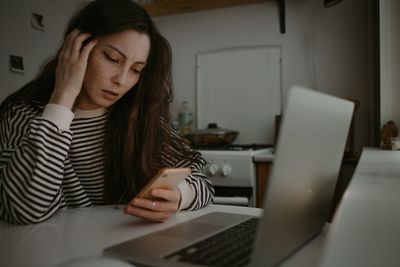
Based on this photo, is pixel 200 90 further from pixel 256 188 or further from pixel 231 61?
pixel 256 188

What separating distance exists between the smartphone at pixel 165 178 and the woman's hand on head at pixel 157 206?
0.01 meters

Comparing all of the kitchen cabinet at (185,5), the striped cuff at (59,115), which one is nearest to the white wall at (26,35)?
the kitchen cabinet at (185,5)

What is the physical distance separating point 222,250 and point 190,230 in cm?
15

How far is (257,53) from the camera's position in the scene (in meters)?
2.47

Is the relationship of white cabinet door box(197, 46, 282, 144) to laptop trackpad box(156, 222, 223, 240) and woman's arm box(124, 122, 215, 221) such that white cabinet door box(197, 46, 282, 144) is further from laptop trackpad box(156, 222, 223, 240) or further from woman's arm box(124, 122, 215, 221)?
laptop trackpad box(156, 222, 223, 240)

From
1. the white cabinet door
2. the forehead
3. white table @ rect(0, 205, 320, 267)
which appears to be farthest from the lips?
the white cabinet door

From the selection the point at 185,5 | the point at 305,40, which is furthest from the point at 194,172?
the point at 185,5

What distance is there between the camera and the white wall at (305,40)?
2250mm

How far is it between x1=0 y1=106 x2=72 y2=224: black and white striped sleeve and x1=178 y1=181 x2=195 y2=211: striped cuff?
267 millimetres

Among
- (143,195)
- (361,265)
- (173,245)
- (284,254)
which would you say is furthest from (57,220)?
(361,265)

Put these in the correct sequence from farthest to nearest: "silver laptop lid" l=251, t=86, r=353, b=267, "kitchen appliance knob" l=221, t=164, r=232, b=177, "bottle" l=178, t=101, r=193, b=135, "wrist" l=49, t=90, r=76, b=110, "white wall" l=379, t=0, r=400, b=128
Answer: "bottle" l=178, t=101, r=193, b=135 < "kitchen appliance knob" l=221, t=164, r=232, b=177 < "white wall" l=379, t=0, r=400, b=128 < "wrist" l=49, t=90, r=76, b=110 < "silver laptop lid" l=251, t=86, r=353, b=267

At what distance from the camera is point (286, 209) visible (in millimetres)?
453

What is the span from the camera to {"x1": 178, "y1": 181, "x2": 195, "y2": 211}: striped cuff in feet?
2.73

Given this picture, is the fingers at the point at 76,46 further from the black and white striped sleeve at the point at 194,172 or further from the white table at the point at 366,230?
the white table at the point at 366,230
